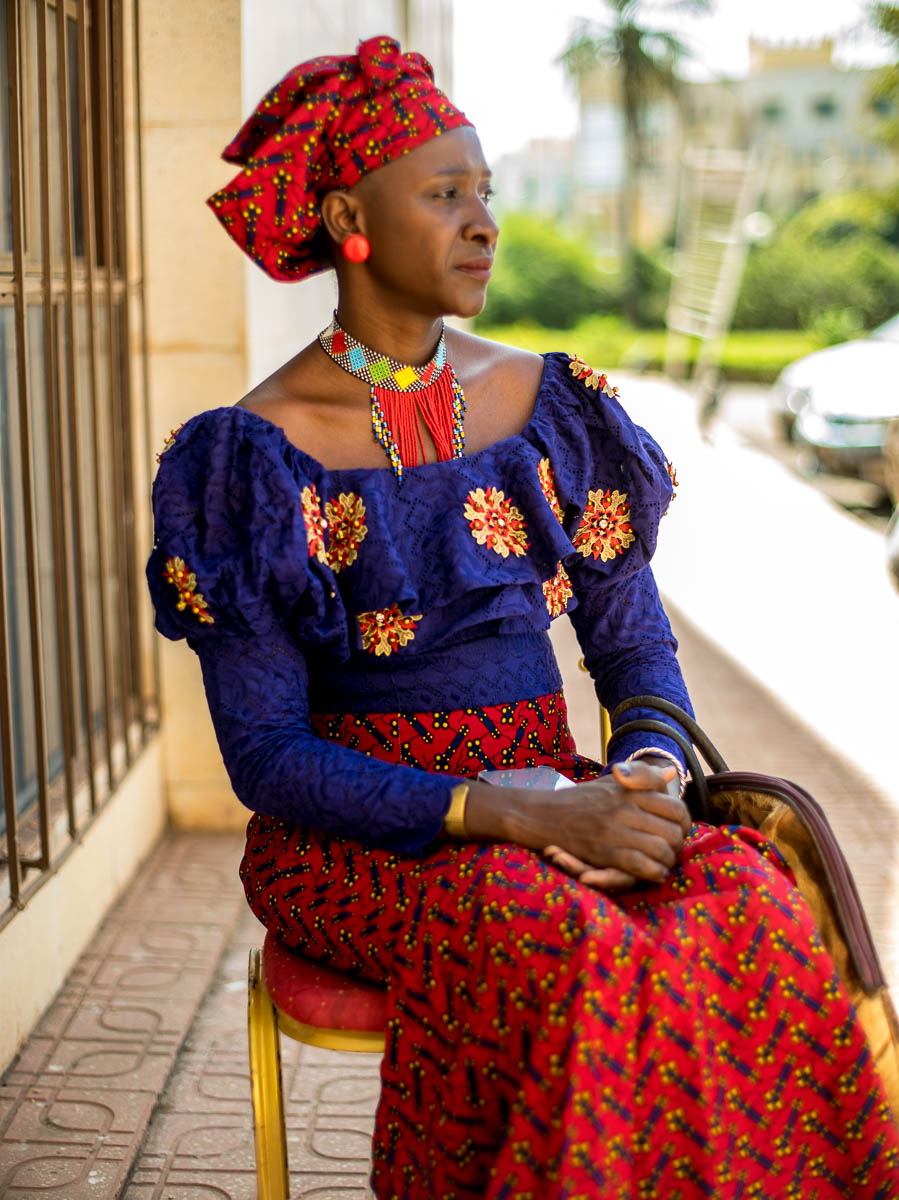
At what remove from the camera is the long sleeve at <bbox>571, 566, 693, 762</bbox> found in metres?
2.27

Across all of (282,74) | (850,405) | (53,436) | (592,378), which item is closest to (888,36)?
(850,405)

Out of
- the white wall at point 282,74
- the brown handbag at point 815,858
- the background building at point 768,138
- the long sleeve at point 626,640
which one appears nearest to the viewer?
the brown handbag at point 815,858

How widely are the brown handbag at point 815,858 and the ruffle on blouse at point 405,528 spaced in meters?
0.32

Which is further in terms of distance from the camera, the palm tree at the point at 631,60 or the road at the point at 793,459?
the palm tree at the point at 631,60

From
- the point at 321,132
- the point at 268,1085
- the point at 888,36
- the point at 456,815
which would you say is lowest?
the point at 268,1085

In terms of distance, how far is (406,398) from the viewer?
2189mm

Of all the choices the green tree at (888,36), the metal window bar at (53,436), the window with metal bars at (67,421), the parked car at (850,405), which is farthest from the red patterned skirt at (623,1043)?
the green tree at (888,36)

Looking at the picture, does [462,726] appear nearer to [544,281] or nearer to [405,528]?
[405,528]

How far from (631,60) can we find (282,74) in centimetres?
3230

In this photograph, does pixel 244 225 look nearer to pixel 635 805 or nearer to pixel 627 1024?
pixel 635 805

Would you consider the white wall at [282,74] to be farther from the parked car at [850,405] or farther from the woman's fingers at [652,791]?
the parked car at [850,405]

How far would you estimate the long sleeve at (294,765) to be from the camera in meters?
1.86

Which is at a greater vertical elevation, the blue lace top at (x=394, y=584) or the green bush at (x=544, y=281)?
the blue lace top at (x=394, y=584)

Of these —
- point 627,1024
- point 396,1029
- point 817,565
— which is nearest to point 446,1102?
point 396,1029
